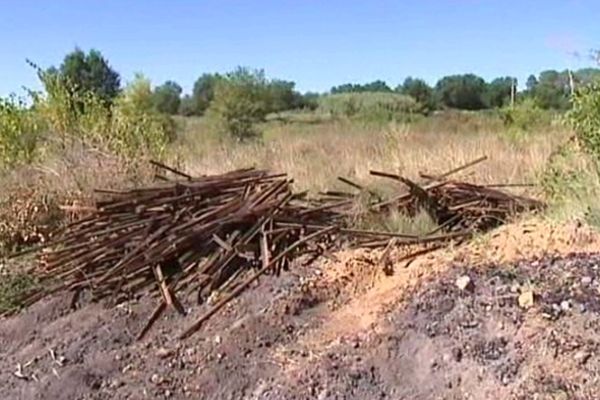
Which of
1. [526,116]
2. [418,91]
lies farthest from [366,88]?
[526,116]

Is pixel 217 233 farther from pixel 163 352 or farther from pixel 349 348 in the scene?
pixel 349 348

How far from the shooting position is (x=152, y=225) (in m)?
6.47

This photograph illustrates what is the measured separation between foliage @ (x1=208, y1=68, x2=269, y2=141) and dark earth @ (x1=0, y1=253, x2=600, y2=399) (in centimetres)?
2139

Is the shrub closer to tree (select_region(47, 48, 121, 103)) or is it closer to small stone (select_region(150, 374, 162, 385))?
small stone (select_region(150, 374, 162, 385))

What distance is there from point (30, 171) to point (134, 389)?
5009 mm

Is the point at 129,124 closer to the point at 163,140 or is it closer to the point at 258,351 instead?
the point at 163,140

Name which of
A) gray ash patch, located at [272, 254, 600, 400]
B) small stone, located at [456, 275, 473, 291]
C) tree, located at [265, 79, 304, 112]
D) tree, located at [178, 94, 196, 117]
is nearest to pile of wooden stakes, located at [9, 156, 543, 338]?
small stone, located at [456, 275, 473, 291]

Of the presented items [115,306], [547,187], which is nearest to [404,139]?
[547,187]

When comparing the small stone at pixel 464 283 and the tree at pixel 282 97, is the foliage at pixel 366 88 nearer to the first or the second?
the tree at pixel 282 97

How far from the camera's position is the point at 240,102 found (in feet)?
98.7

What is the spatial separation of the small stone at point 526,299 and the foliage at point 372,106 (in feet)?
68.7

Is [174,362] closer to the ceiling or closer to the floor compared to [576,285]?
closer to the floor

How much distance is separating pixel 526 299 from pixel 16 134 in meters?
7.98

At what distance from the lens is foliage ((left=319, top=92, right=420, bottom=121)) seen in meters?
27.0
